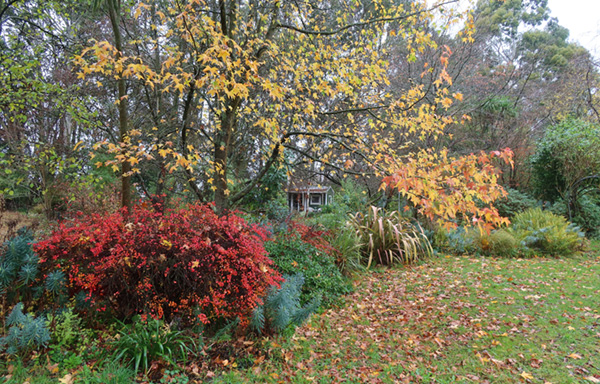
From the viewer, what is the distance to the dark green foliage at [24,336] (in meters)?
2.37

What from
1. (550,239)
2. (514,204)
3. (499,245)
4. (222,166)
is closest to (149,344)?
(222,166)

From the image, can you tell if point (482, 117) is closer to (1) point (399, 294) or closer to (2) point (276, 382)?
(1) point (399, 294)

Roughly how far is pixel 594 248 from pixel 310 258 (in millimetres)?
7452

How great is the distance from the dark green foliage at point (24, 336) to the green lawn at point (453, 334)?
1353mm

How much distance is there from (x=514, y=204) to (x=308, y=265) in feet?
28.0

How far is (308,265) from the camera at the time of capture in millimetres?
4473

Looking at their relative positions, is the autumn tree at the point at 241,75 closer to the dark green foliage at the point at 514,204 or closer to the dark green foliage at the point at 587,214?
the dark green foliage at the point at 514,204

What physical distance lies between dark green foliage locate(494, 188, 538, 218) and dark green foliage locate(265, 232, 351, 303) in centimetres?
733

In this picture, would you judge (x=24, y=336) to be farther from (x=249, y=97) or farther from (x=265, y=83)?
(x=249, y=97)

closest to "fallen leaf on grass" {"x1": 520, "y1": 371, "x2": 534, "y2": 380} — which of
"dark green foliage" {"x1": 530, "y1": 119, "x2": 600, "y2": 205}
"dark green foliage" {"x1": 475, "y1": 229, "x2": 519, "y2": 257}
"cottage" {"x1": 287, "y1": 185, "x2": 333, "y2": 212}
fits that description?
"dark green foliage" {"x1": 475, "y1": 229, "x2": 519, "y2": 257}

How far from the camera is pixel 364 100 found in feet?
20.7

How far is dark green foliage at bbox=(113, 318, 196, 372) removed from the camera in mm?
2484

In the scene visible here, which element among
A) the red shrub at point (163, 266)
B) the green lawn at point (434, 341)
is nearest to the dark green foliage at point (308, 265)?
the green lawn at point (434, 341)

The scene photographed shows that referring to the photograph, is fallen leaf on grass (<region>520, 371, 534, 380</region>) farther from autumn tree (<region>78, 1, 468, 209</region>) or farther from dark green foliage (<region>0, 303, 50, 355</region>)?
dark green foliage (<region>0, 303, 50, 355</region>)
